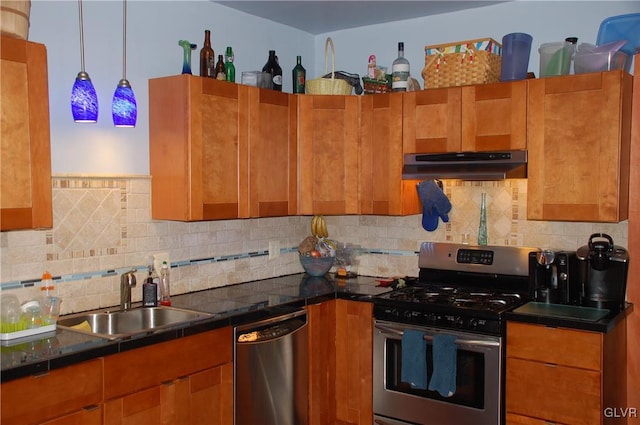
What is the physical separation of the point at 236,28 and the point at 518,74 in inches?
69.9

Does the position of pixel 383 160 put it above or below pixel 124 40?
below

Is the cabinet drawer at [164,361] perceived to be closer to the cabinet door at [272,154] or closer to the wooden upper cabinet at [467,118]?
the cabinet door at [272,154]

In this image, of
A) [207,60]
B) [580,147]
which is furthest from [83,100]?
[580,147]

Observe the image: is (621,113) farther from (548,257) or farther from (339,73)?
(339,73)

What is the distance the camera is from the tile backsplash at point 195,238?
120 inches

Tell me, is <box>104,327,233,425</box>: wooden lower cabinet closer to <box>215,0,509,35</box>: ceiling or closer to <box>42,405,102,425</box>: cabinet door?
<box>42,405,102,425</box>: cabinet door

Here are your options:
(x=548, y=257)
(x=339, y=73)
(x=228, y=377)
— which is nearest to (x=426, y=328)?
(x=548, y=257)

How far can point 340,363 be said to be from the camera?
12.4 feet

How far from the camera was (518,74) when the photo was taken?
3.52 m

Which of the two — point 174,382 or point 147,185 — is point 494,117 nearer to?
point 147,185

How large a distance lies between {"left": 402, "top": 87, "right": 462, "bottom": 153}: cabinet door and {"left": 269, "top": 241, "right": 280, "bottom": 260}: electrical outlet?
1134mm

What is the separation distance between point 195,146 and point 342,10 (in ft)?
4.82

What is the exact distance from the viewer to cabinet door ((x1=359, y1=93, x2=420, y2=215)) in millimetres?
3879

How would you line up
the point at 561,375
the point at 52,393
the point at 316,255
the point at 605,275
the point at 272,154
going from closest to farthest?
the point at 52,393 → the point at 561,375 → the point at 605,275 → the point at 272,154 → the point at 316,255
